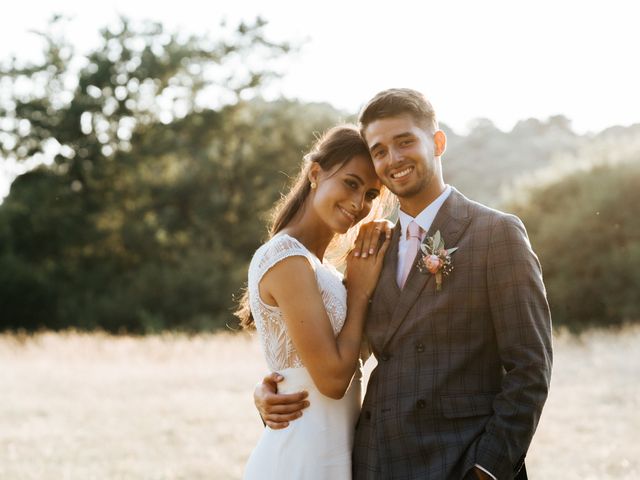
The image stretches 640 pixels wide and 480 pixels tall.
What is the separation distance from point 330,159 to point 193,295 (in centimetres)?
2306

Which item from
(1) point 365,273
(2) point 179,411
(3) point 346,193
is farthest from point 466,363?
(2) point 179,411

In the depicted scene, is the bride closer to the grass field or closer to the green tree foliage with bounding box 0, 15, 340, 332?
the grass field

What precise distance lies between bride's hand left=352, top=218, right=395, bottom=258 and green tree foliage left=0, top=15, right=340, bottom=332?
73.9ft

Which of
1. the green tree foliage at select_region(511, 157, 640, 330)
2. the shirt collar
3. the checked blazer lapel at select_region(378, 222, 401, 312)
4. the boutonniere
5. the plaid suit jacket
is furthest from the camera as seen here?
the green tree foliage at select_region(511, 157, 640, 330)

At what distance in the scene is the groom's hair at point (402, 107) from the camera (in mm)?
3248

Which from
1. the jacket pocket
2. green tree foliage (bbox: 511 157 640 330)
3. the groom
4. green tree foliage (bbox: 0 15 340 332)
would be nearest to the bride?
the groom

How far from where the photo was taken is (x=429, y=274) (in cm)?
306

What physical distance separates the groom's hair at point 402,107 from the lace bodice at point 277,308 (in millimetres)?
678

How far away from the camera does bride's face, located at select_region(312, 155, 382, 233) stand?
11.8 ft

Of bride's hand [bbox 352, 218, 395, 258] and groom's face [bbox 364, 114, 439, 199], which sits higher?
groom's face [bbox 364, 114, 439, 199]

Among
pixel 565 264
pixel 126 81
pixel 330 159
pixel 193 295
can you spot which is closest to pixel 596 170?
pixel 565 264

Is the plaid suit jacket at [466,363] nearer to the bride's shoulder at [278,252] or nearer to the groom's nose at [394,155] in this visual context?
the groom's nose at [394,155]

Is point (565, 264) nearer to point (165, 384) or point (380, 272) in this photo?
point (165, 384)

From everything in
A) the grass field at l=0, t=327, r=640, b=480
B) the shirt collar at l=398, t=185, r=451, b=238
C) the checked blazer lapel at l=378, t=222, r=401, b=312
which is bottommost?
the grass field at l=0, t=327, r=640, b=480
